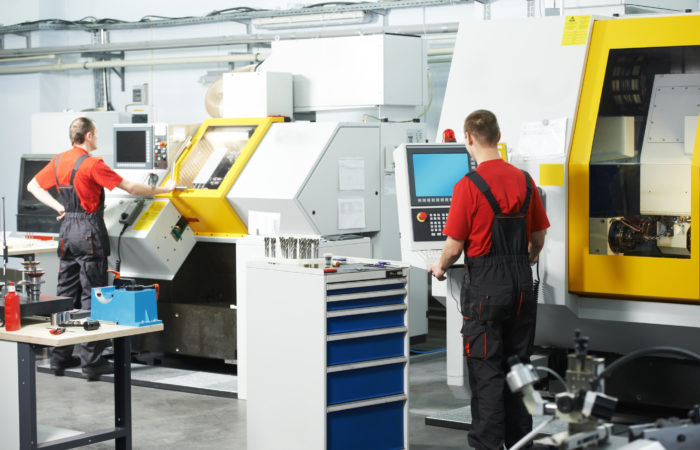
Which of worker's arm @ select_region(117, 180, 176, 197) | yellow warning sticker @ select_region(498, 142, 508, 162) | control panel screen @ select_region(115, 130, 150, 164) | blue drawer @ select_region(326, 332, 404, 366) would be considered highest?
control panel screen @ select_region(115, 130, 150, 164)

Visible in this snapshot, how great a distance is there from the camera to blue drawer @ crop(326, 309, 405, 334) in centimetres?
354

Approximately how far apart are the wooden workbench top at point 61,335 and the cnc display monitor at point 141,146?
217 centimetres

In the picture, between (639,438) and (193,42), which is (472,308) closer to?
(639,438)

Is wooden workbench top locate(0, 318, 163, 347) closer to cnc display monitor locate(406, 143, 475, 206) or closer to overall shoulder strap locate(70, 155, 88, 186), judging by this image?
cnc display monitor locate(406, 143, 475, 206)

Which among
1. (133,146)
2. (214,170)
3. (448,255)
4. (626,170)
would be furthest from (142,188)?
(626,170)

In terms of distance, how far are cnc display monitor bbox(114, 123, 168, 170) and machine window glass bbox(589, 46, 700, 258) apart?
2.86 metres

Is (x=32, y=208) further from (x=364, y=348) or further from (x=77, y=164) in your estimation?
(x=364, y=348)

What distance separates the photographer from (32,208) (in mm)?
6184

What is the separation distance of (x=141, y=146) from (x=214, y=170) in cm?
62

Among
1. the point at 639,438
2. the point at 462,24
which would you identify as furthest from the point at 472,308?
the point at 639,438

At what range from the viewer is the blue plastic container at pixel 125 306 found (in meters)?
3.53

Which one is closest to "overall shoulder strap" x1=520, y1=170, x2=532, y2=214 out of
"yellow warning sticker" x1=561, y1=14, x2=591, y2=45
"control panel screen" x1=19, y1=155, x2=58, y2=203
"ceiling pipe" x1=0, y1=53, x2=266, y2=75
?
"yellow warning sticker" x1=561, y1=14, x2=591, y2=45

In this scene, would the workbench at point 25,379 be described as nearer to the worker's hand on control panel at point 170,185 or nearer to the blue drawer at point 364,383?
the blue drawer at point 364,383

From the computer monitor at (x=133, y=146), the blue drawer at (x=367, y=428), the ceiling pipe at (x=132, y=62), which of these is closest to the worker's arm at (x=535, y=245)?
the blue drawer at (x=367, y=428)
